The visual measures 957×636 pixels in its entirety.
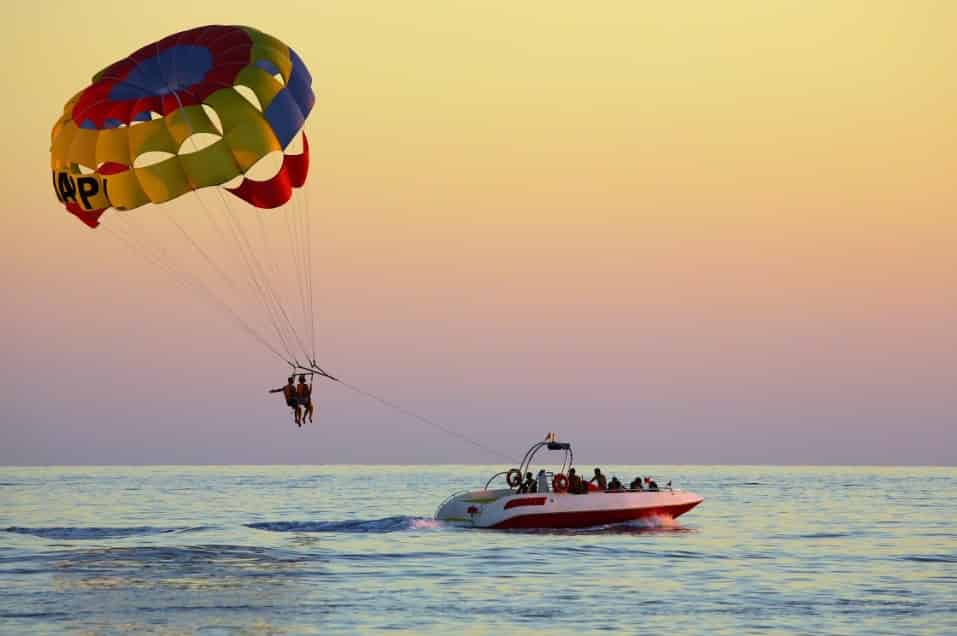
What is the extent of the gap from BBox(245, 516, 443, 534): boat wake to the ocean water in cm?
13

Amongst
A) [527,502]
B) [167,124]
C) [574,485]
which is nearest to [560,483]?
[574,485]

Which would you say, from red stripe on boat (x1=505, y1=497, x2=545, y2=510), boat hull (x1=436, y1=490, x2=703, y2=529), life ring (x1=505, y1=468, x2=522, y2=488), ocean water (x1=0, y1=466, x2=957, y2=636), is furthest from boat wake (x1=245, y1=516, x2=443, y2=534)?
red stripe on boat (x1=505, y1=497, x2=545, y2=510)

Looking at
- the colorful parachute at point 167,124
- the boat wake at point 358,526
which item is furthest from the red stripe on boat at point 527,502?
the colorful parachute at point 167,124

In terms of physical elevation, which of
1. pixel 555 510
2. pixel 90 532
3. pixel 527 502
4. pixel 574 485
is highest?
pixel 574 485

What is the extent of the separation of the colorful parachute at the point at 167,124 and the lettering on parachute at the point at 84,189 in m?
0.02

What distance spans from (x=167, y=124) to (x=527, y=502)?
17.7 metres

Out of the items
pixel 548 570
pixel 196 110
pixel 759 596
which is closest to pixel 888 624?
pixel 759 596

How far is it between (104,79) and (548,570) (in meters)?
16.9

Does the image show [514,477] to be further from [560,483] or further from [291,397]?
[291,397]

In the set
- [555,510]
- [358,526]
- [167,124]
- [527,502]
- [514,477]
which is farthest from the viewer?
[358,526]

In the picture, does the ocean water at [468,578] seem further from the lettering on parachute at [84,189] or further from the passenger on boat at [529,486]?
the lettering on parachute at [84,189]

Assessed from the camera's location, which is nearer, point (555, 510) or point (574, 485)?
point (555, 510)

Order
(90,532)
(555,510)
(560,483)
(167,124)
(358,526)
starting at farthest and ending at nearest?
(358,526) → (90,532) → (560,483) → (555,510) → (167,124)

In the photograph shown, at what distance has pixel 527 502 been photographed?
44594 millimetres
